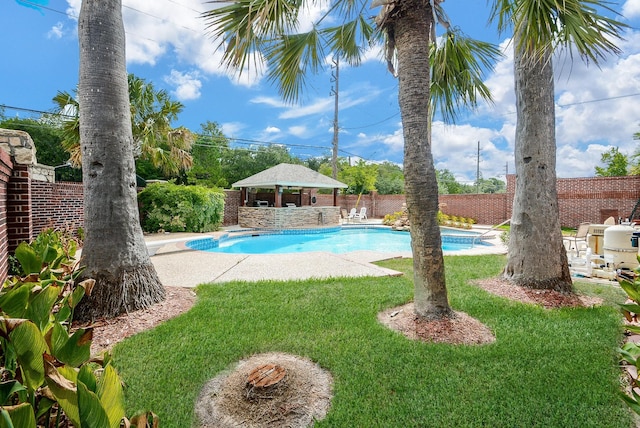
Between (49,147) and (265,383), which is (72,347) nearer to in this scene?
(265,383)

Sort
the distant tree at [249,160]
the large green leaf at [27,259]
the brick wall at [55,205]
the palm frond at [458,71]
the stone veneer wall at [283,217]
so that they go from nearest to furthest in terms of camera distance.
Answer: the large green leaf at [27,259] < the palm frond at [458,71] < the brick wall at [55,205] < the stone veneer wall at [283,217] < the distant tree at [249,160]

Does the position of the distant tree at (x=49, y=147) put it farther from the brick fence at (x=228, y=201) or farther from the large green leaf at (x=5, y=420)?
the large green leaf at (x=5, y=420)

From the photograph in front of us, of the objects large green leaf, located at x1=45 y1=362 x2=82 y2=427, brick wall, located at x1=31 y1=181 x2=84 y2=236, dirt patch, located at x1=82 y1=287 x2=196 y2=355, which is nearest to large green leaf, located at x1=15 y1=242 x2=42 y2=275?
dirt patch, located at x1=82 y1=287 x2=196 y2=355

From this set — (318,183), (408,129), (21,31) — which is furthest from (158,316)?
(21,31)

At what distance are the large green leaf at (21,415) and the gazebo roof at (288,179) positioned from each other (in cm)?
1719

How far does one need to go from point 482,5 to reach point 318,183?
50.7 feet

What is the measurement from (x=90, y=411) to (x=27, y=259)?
7.35 feet

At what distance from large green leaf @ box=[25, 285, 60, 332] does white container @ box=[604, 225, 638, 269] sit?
354 inches

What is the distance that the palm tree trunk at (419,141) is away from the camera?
3.73 meters

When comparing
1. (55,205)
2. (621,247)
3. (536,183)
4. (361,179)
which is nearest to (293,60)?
(536,183)

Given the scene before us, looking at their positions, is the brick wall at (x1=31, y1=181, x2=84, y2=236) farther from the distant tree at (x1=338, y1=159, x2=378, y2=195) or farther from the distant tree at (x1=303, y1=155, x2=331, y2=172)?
the distant tree at (x1=303, y1=155, x2=331, y2=172)

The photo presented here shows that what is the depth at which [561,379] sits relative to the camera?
2.79m

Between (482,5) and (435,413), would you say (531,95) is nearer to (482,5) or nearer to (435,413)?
(482,5)

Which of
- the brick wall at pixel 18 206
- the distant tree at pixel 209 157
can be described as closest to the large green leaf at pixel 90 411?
the brick wall at pixel 18 206
